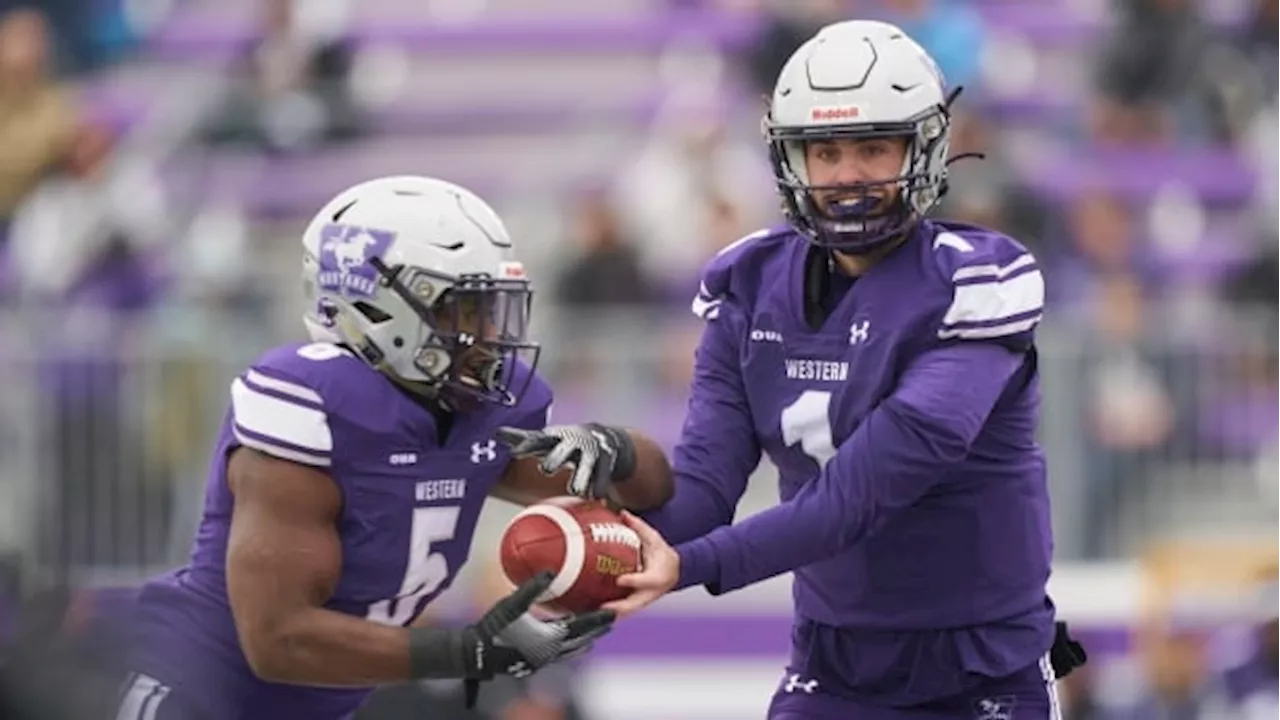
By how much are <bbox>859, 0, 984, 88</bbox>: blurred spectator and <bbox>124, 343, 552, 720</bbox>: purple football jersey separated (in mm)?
5790

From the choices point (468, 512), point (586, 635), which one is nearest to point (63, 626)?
point (586, 635)

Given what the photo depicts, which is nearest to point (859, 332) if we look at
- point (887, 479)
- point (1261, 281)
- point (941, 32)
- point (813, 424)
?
point (813, 424)

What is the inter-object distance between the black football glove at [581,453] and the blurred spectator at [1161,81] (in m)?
6.43

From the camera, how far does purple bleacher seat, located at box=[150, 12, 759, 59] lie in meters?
12.3

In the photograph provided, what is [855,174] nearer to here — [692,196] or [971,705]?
[971,705]

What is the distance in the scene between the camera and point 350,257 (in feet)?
17.1

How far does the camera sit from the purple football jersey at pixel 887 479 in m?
4.66

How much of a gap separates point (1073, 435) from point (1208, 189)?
2494 mm

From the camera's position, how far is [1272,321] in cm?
888

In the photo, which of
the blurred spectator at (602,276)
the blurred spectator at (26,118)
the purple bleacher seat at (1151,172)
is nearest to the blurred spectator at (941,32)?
the purple bleacher seat at (1151,172)

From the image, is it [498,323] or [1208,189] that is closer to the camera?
[498,323]

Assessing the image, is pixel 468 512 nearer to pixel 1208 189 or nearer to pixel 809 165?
pixel 809 165

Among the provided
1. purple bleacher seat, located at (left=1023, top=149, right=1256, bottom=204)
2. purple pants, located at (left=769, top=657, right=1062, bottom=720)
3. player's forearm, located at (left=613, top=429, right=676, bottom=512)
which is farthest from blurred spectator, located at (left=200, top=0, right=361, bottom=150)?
purple pants, located at (left=769, top=657, right=1062, bottom=720)

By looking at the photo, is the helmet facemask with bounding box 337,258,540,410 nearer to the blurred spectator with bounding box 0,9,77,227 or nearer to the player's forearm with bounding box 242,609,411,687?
the player's forearm with bounding box 242,609,411,687
